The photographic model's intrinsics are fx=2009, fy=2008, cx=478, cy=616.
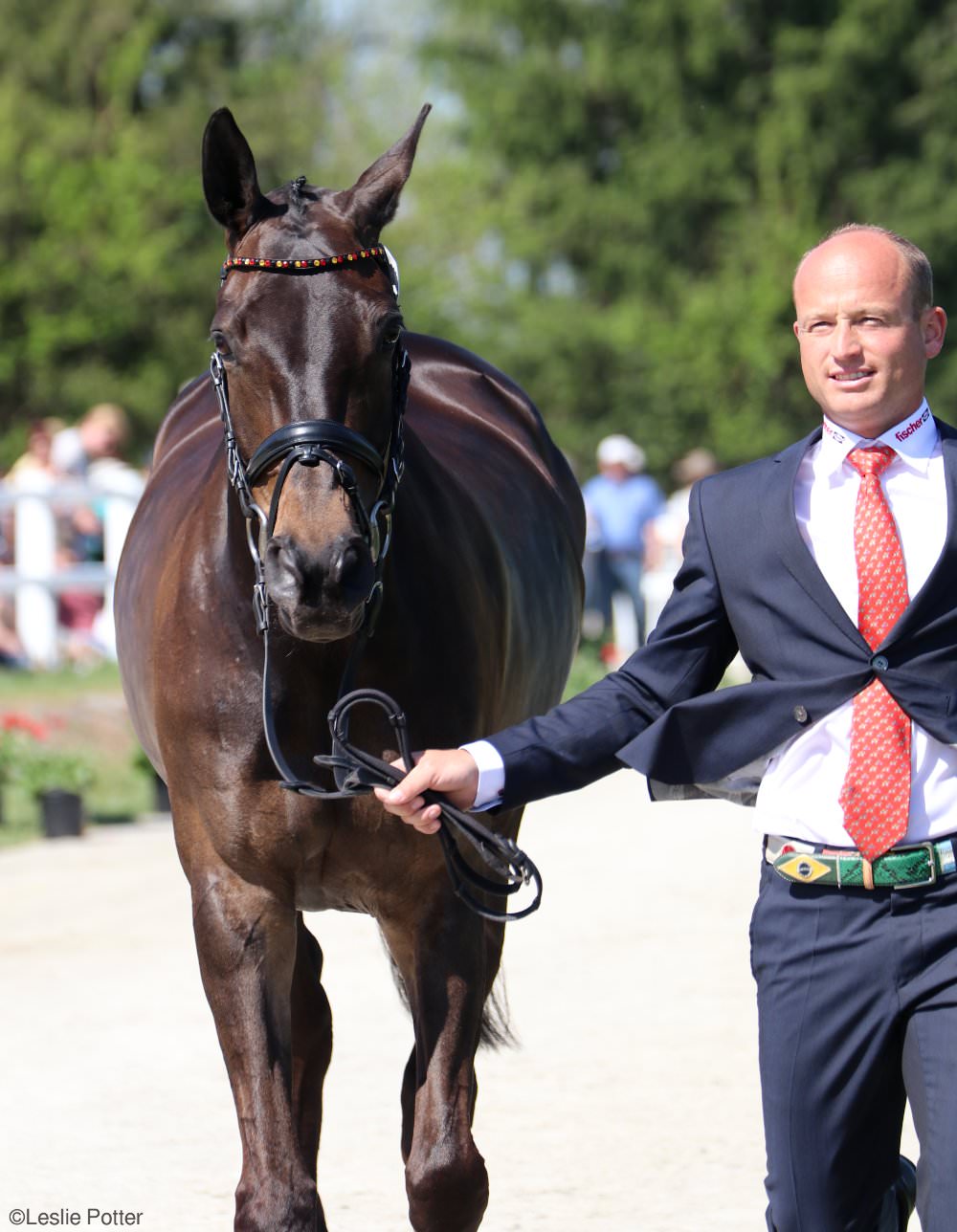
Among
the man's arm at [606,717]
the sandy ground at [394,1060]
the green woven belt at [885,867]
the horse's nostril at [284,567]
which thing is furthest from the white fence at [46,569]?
the green woven belt at [885,867]

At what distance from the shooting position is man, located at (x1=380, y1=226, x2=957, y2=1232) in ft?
9.78

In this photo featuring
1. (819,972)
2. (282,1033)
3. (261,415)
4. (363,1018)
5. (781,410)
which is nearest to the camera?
(819,972)

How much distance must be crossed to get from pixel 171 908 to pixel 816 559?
5.53 metres

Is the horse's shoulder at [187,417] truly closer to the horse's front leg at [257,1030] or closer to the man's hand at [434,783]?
the horse's front leg at [257,1030]

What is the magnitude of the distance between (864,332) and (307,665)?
4.30 ft

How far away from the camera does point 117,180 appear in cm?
3441

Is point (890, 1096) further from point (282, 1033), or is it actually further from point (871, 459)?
point (282, 1033)

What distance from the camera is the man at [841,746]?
2.98 meters

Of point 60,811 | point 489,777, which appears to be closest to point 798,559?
point 489,777

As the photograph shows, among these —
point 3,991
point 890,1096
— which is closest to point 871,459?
point 890,1096

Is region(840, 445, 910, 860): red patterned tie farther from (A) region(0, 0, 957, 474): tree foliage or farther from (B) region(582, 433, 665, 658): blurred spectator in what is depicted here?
(A) region(0, 0, 957, 474): tree foliage

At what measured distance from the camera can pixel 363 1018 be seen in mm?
6469

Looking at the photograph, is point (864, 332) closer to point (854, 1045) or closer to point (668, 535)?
point (854, 1045)

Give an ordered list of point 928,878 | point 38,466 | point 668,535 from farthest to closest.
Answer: point 668,535 → point 38,466 → point 928,878
